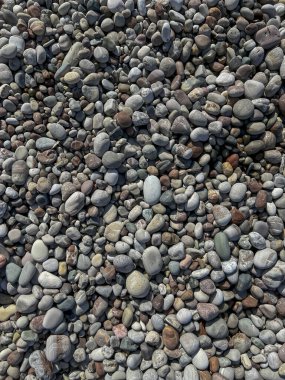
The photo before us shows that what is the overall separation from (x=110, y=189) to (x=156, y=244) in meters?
0.29

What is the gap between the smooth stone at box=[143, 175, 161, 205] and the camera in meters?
1.53

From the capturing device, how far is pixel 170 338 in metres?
1.46

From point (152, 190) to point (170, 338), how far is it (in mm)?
573

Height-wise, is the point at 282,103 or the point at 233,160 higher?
the point at 282,103

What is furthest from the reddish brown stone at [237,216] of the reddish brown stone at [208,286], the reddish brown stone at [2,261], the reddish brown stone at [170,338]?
the reddish brown stone at [2,261]

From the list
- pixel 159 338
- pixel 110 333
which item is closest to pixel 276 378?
pixel 159 338

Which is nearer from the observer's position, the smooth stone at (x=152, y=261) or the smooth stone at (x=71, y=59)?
the smooth stone at (x=152, y=261)

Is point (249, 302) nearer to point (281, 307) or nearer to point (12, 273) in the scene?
point (281, 307)

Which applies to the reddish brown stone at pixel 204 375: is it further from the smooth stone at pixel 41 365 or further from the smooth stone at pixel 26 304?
the smooth stone at pixel 26 304

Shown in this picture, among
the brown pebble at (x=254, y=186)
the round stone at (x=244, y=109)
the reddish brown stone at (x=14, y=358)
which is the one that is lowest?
the reddish brown stone at (x=14, y=358)

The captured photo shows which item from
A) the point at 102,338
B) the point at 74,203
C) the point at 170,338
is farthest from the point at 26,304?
the point at 170,338

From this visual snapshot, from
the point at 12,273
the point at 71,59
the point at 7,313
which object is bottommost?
the point at 7,313

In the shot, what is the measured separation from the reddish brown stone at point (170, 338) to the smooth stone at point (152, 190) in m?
0.49

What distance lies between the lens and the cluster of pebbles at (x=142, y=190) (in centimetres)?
149
